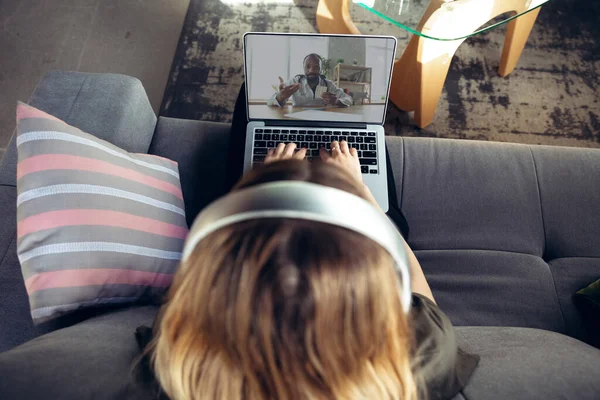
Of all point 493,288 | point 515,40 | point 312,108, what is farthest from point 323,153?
point 515,40

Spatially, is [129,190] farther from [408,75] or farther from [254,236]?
[408,75]

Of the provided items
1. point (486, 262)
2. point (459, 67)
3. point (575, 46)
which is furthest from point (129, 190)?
point (575, 46)

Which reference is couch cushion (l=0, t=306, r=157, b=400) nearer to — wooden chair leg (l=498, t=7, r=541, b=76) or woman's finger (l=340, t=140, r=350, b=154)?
woman's finger (l=340, t=140, r=350, b=154)

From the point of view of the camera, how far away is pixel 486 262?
1031 mm

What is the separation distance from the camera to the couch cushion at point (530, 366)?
67 cm

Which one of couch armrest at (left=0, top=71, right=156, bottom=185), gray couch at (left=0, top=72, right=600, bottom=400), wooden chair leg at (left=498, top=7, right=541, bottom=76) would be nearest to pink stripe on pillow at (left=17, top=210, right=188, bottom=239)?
gray couch at (left=0, top=72, right=600, bottom=400)

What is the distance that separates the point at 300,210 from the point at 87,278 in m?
0.51

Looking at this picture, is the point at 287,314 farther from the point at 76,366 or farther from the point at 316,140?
the point at 316,140

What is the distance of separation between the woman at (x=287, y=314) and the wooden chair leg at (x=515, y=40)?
4.57 ft

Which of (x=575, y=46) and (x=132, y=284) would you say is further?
(x=575, y=46)

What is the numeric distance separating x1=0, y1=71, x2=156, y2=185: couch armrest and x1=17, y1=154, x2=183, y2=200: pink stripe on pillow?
0.65 feet

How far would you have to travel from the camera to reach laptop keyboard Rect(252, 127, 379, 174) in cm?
106

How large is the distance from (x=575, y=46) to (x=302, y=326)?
76.2 inches

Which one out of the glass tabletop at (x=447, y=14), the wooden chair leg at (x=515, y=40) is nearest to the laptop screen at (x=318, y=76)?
the glass tabletop at (x=447, y=14)
